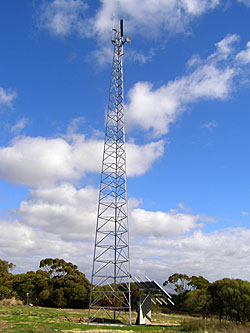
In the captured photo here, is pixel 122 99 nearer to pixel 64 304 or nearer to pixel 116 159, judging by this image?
pixel 116 159


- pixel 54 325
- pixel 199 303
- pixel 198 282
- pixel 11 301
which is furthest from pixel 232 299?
pixel 11 301

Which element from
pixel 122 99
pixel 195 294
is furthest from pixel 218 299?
pixel 122 99

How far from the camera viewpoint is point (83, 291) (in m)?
49.9

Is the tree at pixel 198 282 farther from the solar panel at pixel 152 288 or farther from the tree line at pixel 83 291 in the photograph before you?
the solar panel at pixel 152 288

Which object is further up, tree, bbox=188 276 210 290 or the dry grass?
tree, bbox=188 276 210 290

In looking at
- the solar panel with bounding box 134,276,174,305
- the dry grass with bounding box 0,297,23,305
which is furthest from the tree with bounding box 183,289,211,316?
the dry grass with bounding box 0,297,23,305

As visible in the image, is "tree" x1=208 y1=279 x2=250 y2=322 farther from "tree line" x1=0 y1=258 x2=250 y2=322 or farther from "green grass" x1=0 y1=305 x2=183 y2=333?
"green grass" x1=0 y1=305 x2=183 y2=333

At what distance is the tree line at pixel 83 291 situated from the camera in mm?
33056

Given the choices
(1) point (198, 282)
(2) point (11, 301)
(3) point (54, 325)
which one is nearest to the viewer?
(3) point (54, 325)

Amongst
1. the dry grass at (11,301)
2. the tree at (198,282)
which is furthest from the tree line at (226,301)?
the dry grass at (11,301)

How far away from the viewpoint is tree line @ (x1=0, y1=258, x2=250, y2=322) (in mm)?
33056

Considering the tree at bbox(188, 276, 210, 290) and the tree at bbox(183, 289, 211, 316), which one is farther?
the tree at bbox(188, 276, 210, 290)

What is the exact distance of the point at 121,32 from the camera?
33.1 m

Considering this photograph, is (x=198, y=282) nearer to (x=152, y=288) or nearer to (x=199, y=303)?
(x=199, y=303)
